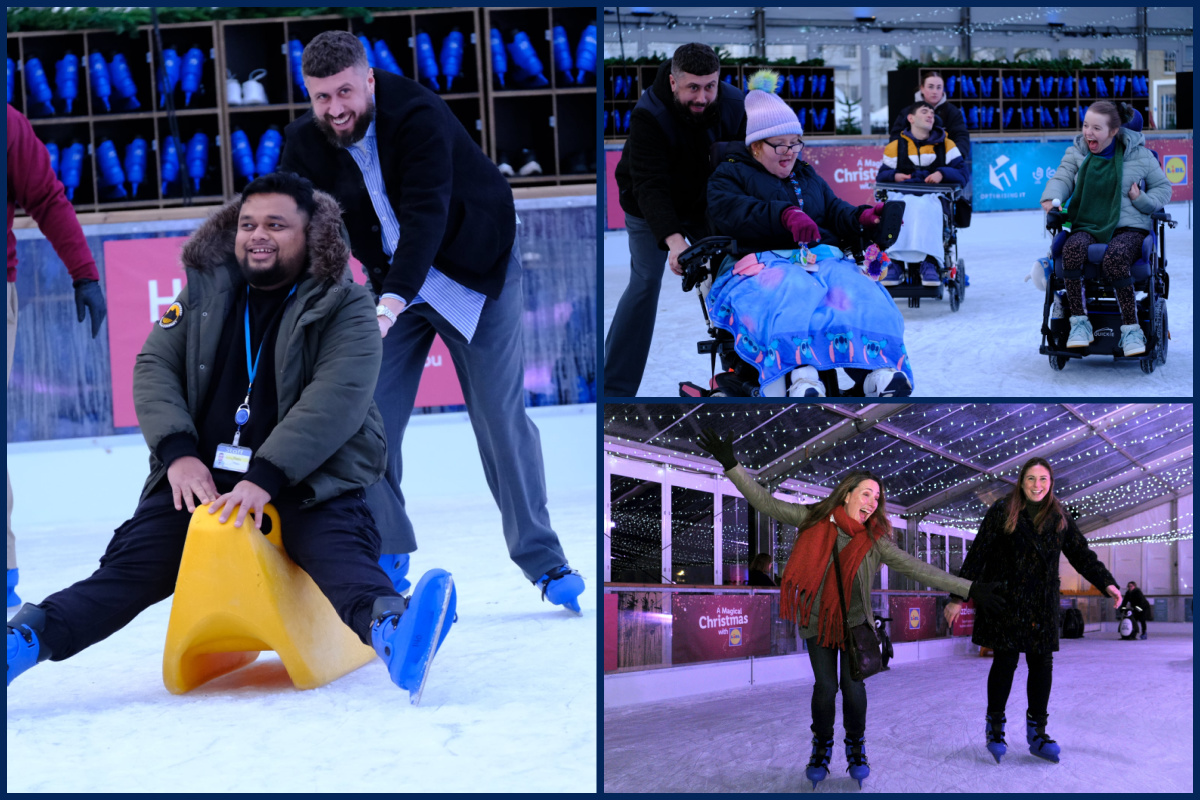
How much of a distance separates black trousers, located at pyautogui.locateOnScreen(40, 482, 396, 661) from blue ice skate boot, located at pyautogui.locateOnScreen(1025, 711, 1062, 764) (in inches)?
53.8

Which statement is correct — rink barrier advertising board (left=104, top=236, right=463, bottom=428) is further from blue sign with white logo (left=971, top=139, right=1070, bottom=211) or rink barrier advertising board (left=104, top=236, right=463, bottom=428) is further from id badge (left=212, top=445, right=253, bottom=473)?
blue sign with white logo (left=971, top=139, right=1070, bottom=211)

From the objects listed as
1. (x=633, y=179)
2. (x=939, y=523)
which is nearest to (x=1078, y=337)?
(x=939, y=523)

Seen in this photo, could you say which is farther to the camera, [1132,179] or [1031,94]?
[1031,94]

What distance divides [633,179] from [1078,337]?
178 cm

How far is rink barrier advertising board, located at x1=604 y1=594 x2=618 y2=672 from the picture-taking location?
125 inches

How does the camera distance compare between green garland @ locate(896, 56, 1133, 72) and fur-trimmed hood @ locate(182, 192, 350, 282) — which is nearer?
fur-trimmed hood @ locate(182, 192, 350, 282)

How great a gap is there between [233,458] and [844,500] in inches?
49.4

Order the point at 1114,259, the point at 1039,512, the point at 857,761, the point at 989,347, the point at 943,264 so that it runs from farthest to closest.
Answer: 1. the point at 943,264
2. the point at 989,347
3. the point at 1114,259
4. the point at 1039,512
5. the point at 857,761

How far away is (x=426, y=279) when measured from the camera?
9.18 feet

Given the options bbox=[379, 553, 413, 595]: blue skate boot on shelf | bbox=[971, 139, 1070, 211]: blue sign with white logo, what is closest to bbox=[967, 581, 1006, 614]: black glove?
bbox=[379, 553, 413, 595]: blue skate boot on shelf

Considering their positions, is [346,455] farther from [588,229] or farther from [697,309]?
[588,229]

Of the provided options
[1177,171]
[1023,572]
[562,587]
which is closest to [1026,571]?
[1023,572]

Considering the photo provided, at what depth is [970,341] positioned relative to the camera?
4352 millimetres

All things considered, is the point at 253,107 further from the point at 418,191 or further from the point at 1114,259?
the point at 1114,259
